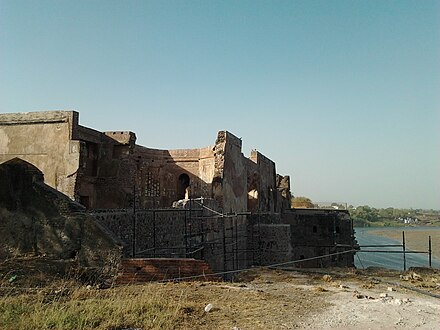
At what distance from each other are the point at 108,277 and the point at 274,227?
1023cm

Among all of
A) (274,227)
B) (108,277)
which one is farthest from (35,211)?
(274,227)

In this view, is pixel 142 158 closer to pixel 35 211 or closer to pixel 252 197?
pixel 252 197

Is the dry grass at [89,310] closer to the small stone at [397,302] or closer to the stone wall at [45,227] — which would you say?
the stone wall at [45,227]

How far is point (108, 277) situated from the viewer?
25.7 feet

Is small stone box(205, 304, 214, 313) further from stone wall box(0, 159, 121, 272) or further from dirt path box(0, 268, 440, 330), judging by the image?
stone wall box(0, 159, 121, 272)

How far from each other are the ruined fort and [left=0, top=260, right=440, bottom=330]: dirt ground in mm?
1570

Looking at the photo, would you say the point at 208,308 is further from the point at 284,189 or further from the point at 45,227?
the point at 284,189

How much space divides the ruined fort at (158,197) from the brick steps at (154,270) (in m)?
0.17

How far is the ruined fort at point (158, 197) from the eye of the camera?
28.2ft

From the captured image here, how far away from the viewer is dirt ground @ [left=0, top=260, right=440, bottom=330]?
5.48 meters

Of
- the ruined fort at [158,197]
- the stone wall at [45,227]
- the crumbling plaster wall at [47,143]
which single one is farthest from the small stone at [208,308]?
the crumbling plaster wall at [47,143]

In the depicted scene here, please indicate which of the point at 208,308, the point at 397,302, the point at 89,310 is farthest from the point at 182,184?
the point at 89,310

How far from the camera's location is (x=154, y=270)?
7.86 meters

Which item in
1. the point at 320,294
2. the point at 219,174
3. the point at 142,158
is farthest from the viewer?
the point at 142,158
